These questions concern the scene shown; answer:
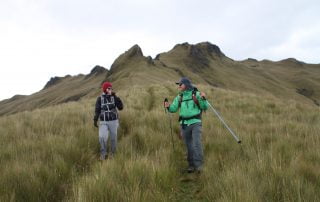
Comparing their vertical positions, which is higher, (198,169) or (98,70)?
(98,70)

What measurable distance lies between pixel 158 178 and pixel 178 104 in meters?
2.95

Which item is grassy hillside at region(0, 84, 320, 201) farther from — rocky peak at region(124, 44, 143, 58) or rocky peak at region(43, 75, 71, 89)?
rocky peak at region(43, 75, 71, 89)

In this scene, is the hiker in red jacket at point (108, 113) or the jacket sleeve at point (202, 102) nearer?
the jacket sleeve at point (202, 102)

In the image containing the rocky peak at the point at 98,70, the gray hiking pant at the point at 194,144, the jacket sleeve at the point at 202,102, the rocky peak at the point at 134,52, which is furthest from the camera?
the rocky peak at the point at 98,70

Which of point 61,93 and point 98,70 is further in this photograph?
point 98,70

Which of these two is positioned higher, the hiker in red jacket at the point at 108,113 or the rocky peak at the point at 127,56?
the rocky peak at the point at 127,56

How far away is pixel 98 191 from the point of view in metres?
3.86

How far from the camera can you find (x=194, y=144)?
6.47 meters

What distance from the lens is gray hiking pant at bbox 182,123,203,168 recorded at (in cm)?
625

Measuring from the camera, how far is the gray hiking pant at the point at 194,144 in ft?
20.5

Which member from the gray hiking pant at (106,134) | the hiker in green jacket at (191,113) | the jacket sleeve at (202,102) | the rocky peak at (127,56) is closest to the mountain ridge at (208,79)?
the rocky peak at (127,56)

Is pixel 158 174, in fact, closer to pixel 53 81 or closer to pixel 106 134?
pixel 106 134

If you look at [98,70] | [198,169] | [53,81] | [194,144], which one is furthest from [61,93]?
[198,169]

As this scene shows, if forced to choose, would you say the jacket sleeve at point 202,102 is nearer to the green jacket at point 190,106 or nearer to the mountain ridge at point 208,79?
the green jacket at point 190,106
